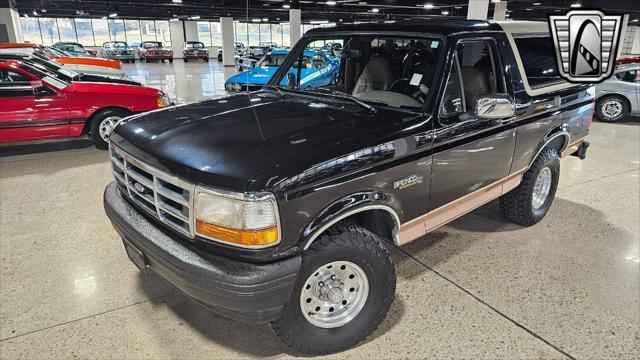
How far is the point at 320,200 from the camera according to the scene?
2170 millimetres

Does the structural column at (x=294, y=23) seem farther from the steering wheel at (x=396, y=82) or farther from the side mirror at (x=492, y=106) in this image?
the side mirror at (x=492, y=106)

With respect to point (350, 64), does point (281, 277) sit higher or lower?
lower

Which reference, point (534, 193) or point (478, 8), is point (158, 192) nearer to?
point (534, 193)

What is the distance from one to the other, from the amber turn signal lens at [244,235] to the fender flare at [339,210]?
0.19 m

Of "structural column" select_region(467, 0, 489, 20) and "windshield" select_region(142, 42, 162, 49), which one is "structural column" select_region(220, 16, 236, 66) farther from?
"structural column" select_region(467, 0, 489, 20)

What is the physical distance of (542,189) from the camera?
14.6 feet

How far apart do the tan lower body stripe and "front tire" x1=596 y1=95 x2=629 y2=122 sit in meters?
7.96

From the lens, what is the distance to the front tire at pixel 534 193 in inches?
159

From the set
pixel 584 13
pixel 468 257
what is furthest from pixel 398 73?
pixel 584 13

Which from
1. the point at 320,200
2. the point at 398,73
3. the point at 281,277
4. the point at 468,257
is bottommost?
the point at 468,257

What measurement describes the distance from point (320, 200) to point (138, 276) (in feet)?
6.50

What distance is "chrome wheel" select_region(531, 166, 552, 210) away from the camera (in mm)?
4307

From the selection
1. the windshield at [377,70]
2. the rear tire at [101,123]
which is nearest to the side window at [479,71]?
the windshield at [377,70]

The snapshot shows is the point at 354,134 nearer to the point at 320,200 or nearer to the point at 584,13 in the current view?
the point at 320,200
